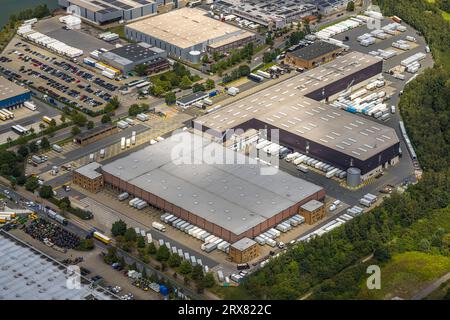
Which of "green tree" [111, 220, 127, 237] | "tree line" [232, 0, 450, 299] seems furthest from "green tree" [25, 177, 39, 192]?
"tree line" [232, 0, 450, 299]

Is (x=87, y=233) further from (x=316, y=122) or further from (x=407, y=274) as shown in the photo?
(x=316, y=122)

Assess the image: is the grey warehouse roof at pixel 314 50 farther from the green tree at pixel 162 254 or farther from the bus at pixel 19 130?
the green tree at pixel 162 254

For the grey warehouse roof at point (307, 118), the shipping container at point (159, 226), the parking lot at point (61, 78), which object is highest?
the grey warehouse roof at point (307, 118)

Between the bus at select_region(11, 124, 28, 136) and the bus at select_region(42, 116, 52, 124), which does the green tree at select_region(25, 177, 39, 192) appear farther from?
the bus at select_region(42, 116, 52, 124)

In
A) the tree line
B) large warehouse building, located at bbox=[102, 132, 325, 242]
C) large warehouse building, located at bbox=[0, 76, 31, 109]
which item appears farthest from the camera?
large warehouse building, located at bbox=[0, 76, 31, 109]

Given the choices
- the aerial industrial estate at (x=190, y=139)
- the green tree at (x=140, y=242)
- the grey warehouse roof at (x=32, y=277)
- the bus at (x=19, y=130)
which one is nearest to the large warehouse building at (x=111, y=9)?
the aerial industrial estate at (x=190, y=139)

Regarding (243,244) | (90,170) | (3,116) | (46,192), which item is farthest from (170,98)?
(243,244)
